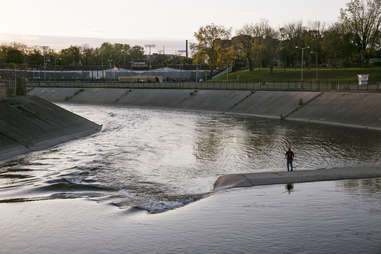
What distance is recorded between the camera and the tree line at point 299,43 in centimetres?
11450

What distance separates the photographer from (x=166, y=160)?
33750 millimetres

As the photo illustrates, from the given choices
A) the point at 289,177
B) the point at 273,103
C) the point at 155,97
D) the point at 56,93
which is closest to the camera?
the point at 289,177

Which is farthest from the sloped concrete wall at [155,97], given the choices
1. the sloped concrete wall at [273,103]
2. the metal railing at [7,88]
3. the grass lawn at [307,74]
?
the metal railing at [7,88]

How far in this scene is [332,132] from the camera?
47.4m

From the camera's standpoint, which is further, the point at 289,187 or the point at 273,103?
the point at 273,103

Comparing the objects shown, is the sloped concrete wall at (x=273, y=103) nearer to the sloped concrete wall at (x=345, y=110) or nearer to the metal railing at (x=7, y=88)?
the sloped concrete wall at (x=345, y=110)

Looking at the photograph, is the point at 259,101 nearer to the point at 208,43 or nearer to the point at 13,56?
the point at 208,43

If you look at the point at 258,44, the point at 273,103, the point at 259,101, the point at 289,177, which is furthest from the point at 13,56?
the point at 289,177

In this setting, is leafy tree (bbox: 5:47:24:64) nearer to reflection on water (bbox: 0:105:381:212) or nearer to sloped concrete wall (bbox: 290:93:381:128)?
reflection on water (bbox: 0:105:381:212)

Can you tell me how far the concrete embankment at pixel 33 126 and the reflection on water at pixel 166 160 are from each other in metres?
1.84

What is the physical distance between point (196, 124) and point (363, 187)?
35814 mm

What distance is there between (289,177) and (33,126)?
2813 cm

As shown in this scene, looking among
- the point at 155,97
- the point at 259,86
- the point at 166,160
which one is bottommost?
the point at 166,160

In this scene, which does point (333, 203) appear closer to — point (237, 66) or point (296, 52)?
point (296, 52)
